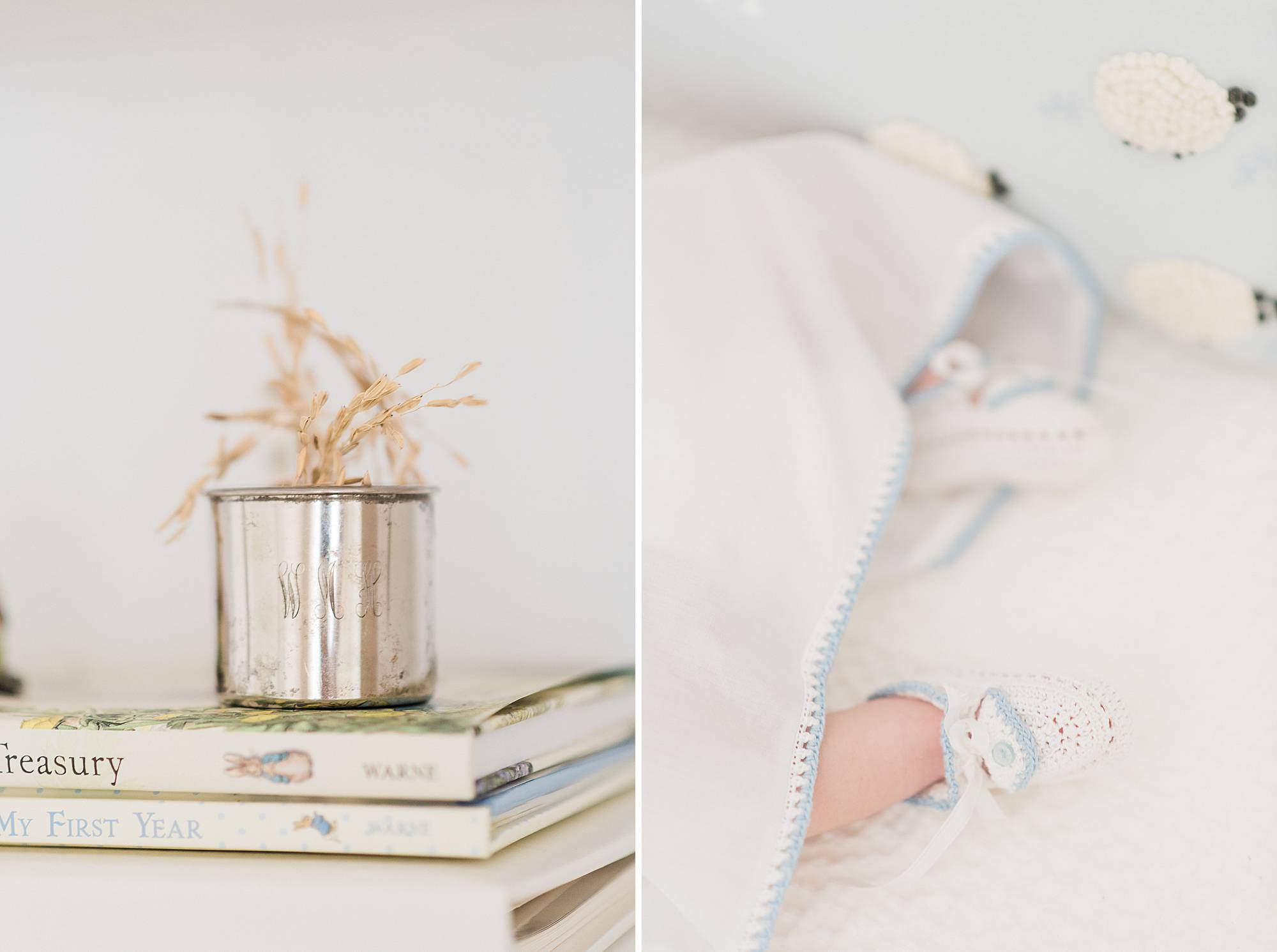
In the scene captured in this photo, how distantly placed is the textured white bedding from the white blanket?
0.23 ft

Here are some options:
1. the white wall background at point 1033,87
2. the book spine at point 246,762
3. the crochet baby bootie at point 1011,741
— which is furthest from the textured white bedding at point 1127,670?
the book spine at point 246,762

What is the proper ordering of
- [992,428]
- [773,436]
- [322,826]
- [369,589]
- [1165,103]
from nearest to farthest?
[322,826] < [369,589] < [1165,103] < [773,436] < [992,428]

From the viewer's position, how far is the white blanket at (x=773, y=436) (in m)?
0.67

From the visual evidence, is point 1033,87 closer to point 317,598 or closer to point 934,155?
point 934,155

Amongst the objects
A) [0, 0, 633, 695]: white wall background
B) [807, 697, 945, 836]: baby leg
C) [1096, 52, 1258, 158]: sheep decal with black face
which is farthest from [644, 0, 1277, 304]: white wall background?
[807, 697, 945, 836]: baby leg

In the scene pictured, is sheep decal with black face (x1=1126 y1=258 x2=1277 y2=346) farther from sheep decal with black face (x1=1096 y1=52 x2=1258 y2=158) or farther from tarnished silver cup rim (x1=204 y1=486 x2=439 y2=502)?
tarnished silver cup rim (x1=204 y1=486 x2=439 y2=502)

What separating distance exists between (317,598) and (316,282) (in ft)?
1.47

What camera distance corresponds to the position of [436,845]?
55cm

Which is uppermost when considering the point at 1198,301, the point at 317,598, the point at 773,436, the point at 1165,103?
the point at 1165,103

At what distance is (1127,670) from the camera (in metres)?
0.83

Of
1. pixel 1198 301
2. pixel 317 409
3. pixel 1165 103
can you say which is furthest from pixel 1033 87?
pixel 317 409

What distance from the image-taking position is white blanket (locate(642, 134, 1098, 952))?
2.20 ft

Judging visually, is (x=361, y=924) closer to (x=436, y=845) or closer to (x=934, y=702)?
(x=436, y=845)

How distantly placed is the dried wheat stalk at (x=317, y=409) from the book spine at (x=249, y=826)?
0.73 ft
